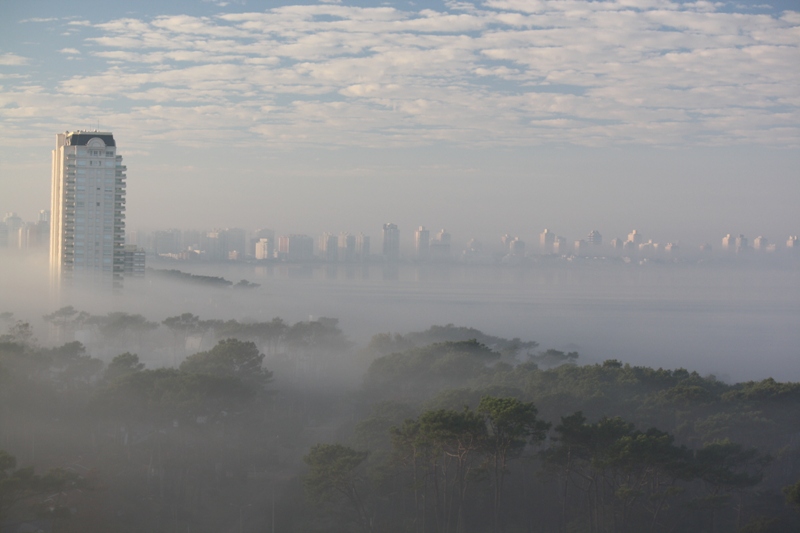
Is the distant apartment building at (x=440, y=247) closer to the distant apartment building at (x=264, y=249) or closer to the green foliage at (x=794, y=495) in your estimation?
the distant apartment building at (x=264, y=249)

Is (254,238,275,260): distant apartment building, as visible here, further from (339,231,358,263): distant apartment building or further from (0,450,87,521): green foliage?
(0,450,87,521): green foliage

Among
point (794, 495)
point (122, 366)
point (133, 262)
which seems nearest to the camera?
point (794, 495)

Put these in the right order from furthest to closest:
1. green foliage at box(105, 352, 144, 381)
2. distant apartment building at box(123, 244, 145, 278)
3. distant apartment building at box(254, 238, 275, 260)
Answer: distant apartment building at box(254, 238, 275, 260) → distant apartment building at box(123, 244, 145, 278) → green foliage at box(105, 352, 144, 381)

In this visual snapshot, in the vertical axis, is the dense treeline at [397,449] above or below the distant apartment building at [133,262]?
below

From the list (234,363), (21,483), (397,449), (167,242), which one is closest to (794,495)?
(397,449)

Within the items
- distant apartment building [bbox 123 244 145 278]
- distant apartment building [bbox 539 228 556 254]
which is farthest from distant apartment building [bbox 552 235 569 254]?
distant apartment building [bbox 123 244 145 278]

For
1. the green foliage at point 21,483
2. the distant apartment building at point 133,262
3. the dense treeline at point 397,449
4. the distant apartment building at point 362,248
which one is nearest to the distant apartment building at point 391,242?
the distant apartment building at point 362,248

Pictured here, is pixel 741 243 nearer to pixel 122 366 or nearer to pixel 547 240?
pixel 547 240
